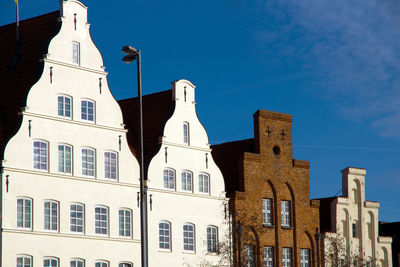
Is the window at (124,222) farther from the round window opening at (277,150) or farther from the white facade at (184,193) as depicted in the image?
the round window opening at (277,150)

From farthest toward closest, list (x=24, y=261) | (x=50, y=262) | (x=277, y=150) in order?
(x=277, y=150) < (x=50, y=262) < (x=24, y=261)

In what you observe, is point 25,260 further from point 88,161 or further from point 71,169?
point 88,161

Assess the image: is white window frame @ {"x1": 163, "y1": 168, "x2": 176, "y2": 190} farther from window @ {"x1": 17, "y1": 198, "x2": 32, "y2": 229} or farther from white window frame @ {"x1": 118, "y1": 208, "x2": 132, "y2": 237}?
window @ {"x1": 17, "y1": 198, "x2": 32, "y2": 229}

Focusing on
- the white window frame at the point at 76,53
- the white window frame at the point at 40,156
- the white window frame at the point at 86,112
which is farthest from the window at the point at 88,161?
the white window frame at the point at 76,53

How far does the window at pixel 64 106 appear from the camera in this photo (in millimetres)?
46875

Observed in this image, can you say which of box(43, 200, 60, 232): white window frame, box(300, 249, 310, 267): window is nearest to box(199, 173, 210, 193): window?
box(300, 249, 310, 267): window

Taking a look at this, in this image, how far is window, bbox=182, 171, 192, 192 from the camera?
53.3 meters

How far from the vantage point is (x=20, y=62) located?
49.2m

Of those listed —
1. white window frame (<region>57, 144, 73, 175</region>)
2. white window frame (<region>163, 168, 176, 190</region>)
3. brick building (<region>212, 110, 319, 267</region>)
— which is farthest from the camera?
brick building (<region>212, 110, 319, 267</region>)

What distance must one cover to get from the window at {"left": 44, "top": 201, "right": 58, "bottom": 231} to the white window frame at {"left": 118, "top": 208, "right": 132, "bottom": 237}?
449 centimetres

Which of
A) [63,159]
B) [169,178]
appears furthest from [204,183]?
[63,159]

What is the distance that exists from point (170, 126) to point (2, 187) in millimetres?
13040

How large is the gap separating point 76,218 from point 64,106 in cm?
577

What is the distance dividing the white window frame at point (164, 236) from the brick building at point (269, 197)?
5.09 meters
